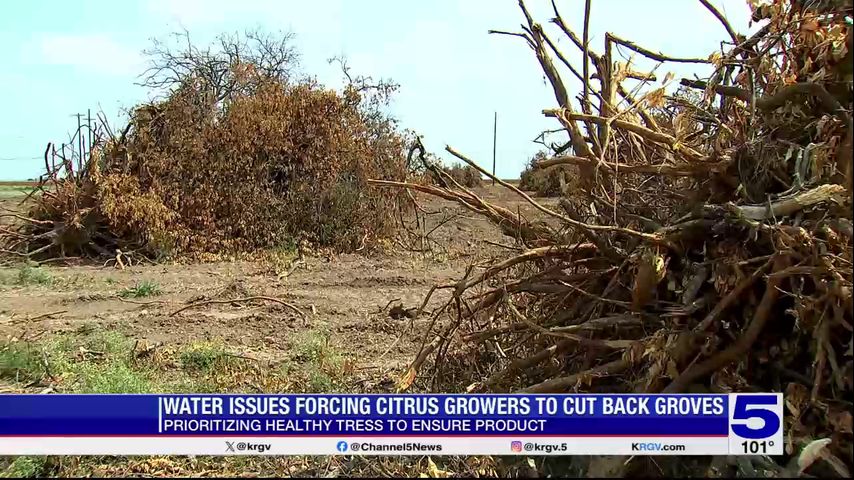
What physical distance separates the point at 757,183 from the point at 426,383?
6.56 ft

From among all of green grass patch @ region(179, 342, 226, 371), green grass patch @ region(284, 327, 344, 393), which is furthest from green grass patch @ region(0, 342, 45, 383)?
green grass patch @ region(284, 327, 344, 393)

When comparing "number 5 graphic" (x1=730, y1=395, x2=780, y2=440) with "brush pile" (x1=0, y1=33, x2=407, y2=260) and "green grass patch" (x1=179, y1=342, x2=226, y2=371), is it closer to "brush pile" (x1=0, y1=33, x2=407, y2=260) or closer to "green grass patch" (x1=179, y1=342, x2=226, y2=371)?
"green grass patch" (x1=179, y1=342, x2=226, y2=371)

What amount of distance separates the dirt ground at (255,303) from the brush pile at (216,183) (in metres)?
0.65

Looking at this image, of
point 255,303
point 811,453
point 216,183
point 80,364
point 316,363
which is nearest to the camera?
point 811,453

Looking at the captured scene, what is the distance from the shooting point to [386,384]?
4137 millimetres

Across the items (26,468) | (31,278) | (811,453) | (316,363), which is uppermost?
(31,278)

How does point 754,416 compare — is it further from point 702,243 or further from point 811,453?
point 702,243

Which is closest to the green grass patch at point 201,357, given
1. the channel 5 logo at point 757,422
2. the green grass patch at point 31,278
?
the channel 5 logo at point 757,422

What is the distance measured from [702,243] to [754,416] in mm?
777

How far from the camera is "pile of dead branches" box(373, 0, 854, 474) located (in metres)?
2.51

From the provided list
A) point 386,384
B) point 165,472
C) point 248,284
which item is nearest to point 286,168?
point 248,284

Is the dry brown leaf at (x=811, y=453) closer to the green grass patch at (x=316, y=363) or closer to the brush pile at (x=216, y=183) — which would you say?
the green grass patch at (x=316, y=363)

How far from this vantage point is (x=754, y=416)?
2.55 meters

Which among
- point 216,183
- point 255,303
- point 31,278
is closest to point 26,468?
point 255,303
